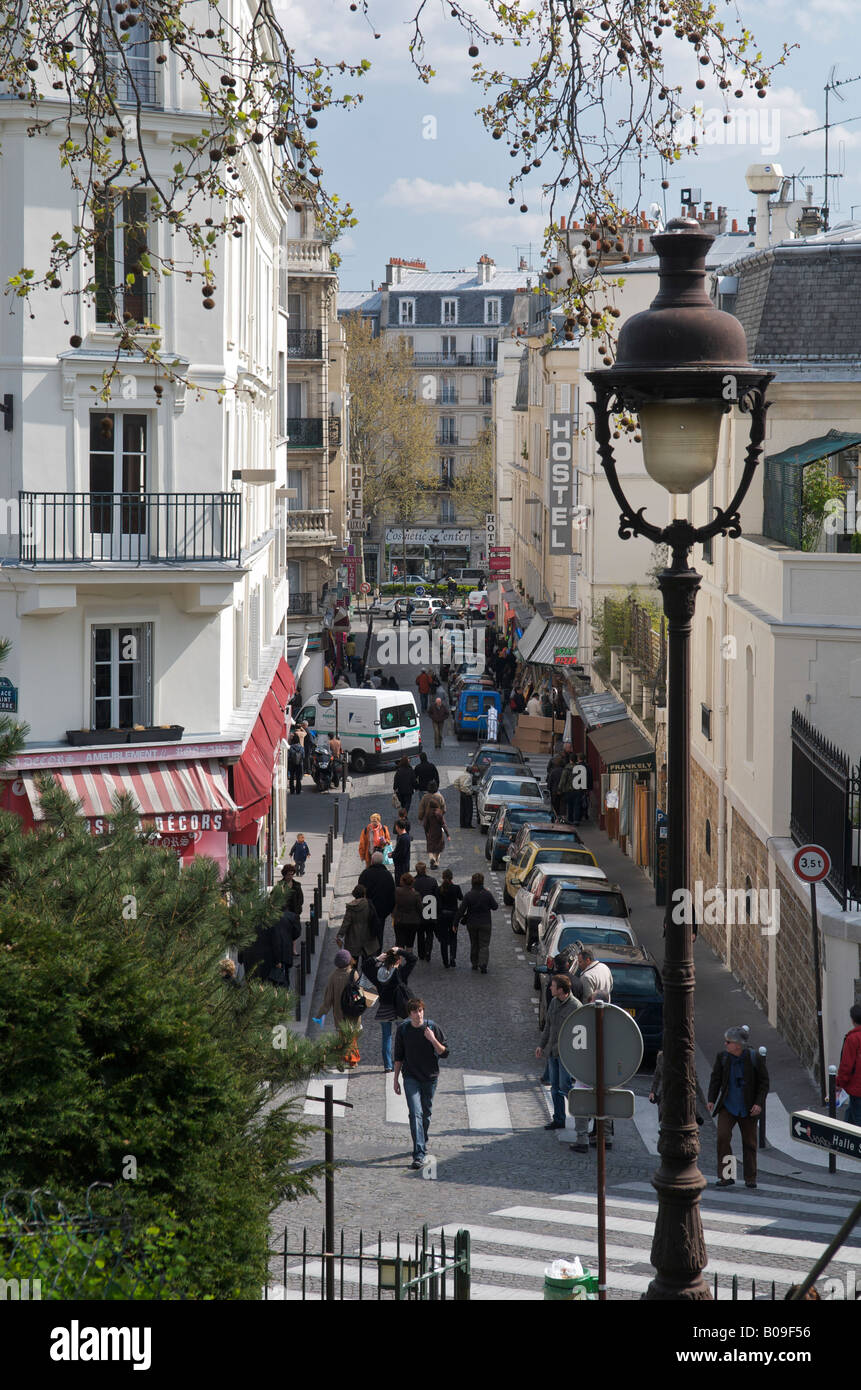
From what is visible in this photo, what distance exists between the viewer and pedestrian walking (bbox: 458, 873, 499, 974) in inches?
884

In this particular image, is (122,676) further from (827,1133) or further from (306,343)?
(306,343)

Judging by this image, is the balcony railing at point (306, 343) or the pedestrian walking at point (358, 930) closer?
the pedestrian walking at point (358, 930)

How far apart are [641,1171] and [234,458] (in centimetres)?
1288

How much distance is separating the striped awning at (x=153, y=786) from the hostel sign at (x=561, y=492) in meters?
24.9

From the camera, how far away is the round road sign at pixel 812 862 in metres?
15.9

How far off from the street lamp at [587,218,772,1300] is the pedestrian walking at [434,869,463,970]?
53.3 feet

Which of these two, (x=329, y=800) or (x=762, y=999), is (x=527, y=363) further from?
(x=762, y=999)

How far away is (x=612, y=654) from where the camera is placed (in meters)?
36.4

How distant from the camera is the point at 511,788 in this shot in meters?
35.2

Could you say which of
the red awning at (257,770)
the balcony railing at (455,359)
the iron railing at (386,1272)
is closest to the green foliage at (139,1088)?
the iron railing at (386,1272)

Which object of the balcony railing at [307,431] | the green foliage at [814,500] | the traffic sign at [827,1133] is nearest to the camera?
the traffic sign at [827,1133]

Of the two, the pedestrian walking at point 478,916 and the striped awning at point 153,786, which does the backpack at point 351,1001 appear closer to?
the striped awning at point 153,786

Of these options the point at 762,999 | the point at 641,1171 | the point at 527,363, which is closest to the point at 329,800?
the point at 762,999

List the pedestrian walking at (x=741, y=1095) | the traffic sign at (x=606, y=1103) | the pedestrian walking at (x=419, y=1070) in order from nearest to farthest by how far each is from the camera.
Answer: the traffic sign at (x=606, y=1103)
the pedestrian walking at (x=741, y=1095)
the pedestrian walking at (x=419, y=1070)
